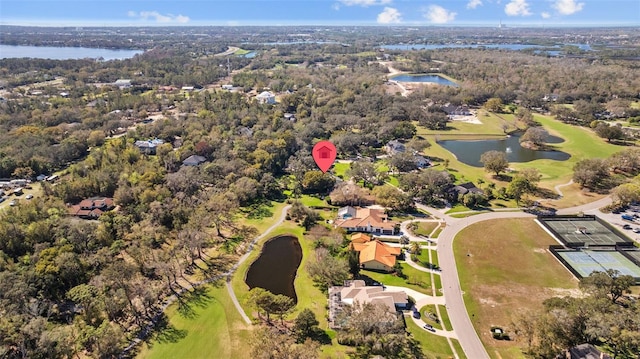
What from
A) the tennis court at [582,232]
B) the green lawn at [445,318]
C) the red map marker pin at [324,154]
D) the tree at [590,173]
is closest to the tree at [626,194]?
the tennis court at [582,232]

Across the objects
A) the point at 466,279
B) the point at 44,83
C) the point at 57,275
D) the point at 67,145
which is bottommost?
the point at 466,279

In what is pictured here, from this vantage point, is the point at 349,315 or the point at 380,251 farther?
the point at 380,251

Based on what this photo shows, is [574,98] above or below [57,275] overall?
above

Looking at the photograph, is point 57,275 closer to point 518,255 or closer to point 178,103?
point 518,255

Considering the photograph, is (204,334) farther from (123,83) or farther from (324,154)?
(123,83)

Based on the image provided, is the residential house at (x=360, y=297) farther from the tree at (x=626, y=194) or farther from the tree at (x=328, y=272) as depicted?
the tree at (x=626, y=194)

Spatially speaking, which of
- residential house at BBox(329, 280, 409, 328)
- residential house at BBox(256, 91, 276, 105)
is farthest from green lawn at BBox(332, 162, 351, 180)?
residential house at BBox(256, 91, 276, 105)

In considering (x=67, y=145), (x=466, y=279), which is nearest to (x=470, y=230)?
(x=466, y=279)
